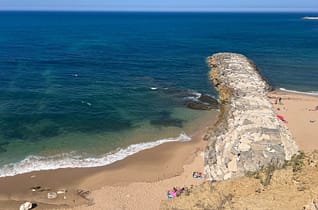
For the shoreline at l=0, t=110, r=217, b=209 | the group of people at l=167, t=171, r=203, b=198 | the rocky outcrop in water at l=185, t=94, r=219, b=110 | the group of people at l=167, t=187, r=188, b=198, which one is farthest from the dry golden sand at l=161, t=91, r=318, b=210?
the rocky outcrop in water at l=185, t=94, r=219, b=110

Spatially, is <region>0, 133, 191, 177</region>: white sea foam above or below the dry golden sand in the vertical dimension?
below

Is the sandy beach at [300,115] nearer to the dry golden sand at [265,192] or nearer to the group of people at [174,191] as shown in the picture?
the group of people at [174,191]

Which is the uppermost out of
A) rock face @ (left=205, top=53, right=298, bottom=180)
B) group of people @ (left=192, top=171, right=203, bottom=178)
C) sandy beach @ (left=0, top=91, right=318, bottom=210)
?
rock face @ (left=205, top=53, right=298, bottom=180)

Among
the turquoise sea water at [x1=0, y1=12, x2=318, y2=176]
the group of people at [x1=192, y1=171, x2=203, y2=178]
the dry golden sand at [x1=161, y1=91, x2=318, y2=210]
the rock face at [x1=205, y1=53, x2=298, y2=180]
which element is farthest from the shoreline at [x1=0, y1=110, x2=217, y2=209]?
the dry golden sand at [x1=161, y1=91, x2=318, y2=210]

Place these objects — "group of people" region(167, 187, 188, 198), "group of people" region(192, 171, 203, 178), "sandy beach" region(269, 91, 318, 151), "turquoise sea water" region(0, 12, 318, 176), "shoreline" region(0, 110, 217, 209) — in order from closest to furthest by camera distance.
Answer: "group of people" region(167, 187, 188, 198) → "shoreline" region(0, 110, 217, 209) → "group of people" region(192, 171, 203, 178) → "turquoise sea water" region(0, 12, 318, 176) → "sandy beach" region(269, 91, 318, 151)

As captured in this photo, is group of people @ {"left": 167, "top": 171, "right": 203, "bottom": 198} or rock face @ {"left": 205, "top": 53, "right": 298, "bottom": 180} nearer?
group of people @ {"left": 167, "top": 171, "right": 203, "bottom": 198}

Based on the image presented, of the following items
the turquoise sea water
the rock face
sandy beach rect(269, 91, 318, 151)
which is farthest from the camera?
sandy beach rect(269, 91, 318, 151)

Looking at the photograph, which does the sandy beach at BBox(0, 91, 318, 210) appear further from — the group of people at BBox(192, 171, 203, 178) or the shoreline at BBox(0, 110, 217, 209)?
the group of people at BBox(192, 171, 203, 178)

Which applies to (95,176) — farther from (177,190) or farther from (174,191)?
(177,190)

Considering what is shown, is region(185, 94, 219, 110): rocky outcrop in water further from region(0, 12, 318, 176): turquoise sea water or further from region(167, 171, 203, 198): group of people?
region(167, 171, 203, 198): group of people

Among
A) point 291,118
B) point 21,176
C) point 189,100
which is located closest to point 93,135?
point 21,176
